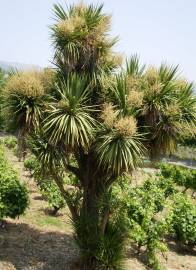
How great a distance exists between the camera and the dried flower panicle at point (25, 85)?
9.67 m

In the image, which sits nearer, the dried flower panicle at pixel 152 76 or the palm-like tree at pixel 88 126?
the palm-like tree at pixel 88 126

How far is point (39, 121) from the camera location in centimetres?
1000

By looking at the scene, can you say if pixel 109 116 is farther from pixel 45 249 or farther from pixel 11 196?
pixel 45 249

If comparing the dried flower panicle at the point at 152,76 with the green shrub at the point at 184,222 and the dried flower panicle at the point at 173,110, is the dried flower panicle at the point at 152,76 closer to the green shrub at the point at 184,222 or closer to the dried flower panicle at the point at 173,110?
the dried flower panicle at the point at 173,110

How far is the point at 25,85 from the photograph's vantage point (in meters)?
9.62

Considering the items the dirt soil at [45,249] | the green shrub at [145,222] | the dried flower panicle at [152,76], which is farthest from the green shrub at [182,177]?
the dried flower panicle at [152,76]

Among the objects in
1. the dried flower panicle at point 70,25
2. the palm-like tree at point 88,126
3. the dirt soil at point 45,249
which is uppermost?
the dried flower panicle at point 70,25

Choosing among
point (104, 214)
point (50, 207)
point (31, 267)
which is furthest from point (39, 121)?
point (50, 207)

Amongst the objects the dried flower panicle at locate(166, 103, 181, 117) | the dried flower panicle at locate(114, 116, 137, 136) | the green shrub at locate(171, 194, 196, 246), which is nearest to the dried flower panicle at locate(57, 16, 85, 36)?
the dried flower panicle at locate(114, 116, 137, 136)

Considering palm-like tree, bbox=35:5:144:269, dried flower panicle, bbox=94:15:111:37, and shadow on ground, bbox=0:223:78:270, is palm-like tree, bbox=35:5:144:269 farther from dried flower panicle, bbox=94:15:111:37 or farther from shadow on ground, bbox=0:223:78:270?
shadow on ground, bbox=0:223:78:270

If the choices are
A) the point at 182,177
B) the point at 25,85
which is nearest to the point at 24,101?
the point at 25,85

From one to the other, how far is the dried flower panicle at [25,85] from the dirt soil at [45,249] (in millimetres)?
4270

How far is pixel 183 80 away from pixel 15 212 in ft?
19.9

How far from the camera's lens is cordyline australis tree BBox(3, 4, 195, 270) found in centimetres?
932
